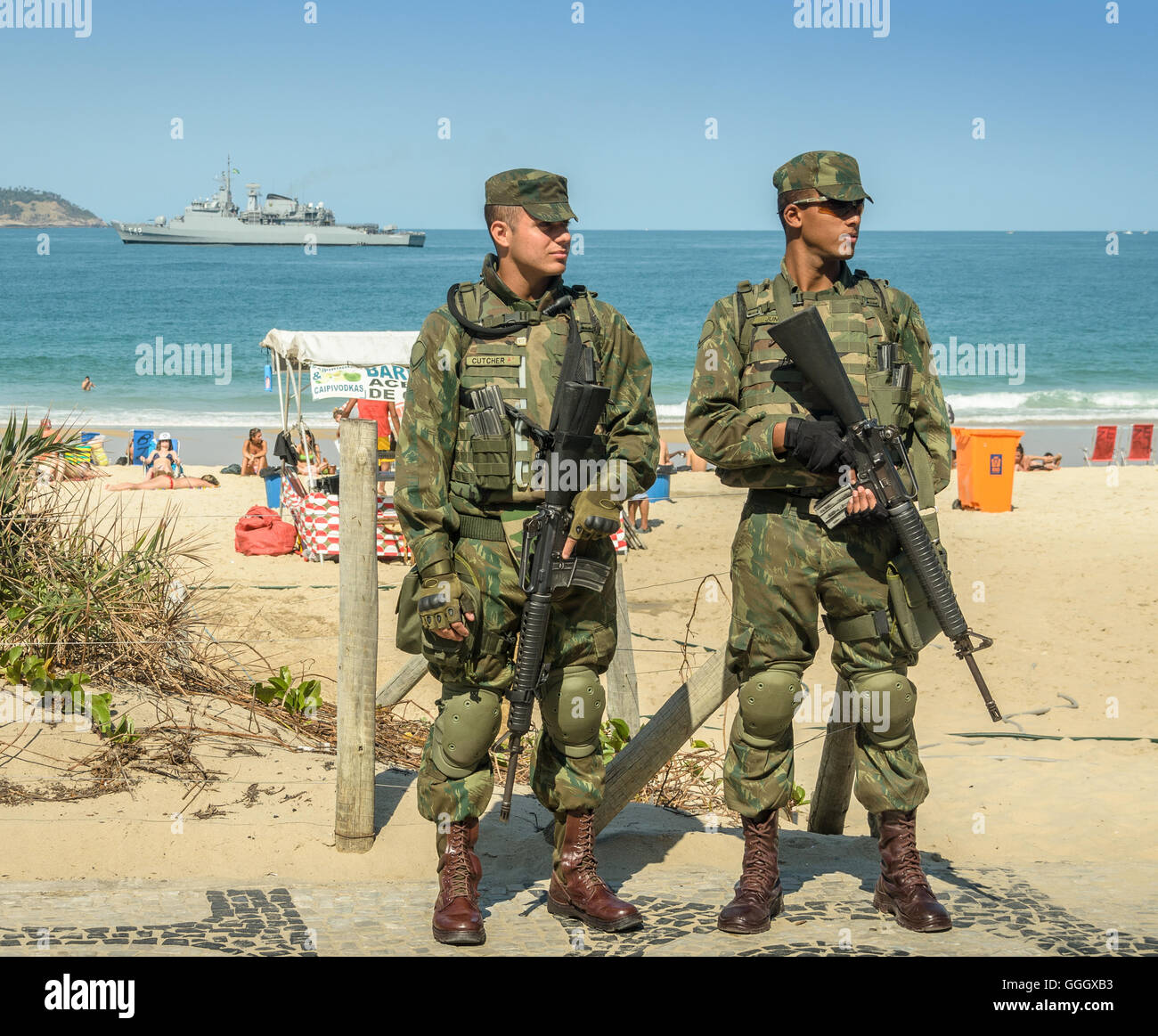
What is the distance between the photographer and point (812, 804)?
4527 mm

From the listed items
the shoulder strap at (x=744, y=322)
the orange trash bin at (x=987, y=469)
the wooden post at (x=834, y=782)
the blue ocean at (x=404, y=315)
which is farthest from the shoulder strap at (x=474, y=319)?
the orange trash bin at (x=987, y=469)

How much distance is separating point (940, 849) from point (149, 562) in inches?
141

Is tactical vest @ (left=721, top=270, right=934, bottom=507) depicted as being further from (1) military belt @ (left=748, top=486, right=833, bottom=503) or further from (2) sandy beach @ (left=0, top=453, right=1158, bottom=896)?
(2) sandy beach @ (left=0, top=453, right=1158, bottom=896)

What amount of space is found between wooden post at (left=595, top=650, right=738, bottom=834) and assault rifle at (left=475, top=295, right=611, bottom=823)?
76 centimetres

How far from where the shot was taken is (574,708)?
11.1 feet

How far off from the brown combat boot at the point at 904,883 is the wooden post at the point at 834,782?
2.54ft

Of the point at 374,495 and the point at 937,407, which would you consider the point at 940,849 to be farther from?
the point at 374,495

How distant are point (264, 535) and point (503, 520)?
363 inches

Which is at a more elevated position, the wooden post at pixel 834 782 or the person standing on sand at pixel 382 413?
A: the person standing on sand at pixel 382 413

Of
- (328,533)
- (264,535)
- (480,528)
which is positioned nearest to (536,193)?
(480,528)

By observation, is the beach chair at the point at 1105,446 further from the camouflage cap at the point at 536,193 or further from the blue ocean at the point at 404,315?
the camouflage cap at the point at 536,193

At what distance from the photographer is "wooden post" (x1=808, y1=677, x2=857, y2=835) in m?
4.29

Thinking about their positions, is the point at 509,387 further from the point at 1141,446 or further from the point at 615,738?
the point at 1141,446

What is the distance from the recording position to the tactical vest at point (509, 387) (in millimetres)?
3352
